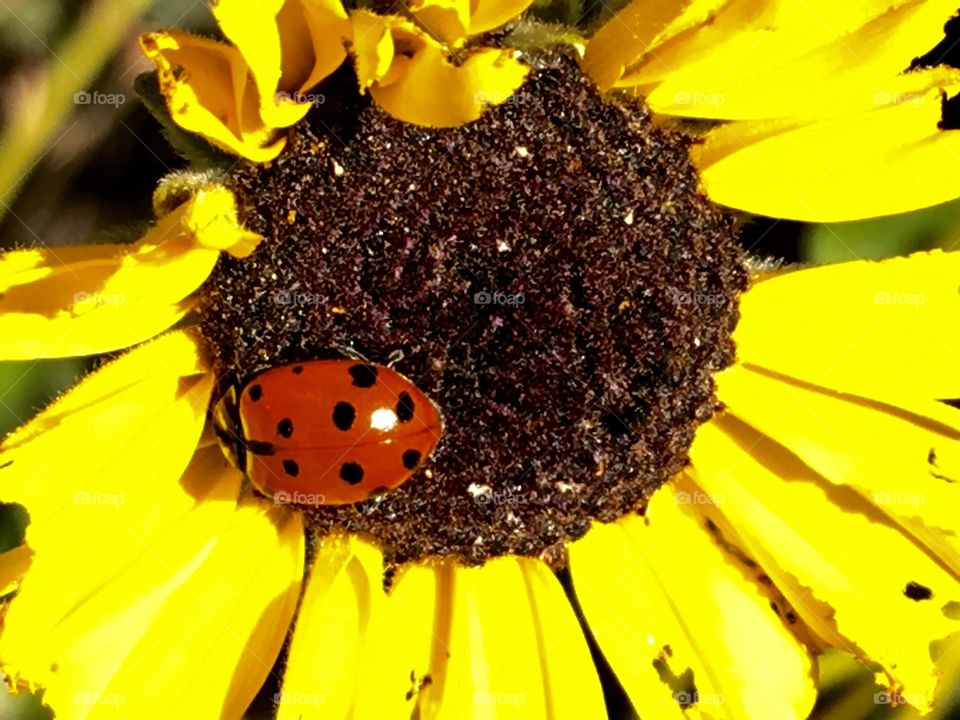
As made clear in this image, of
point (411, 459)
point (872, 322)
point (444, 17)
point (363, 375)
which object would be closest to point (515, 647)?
point (411, 459)

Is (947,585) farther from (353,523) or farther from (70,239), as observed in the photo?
(70,239)

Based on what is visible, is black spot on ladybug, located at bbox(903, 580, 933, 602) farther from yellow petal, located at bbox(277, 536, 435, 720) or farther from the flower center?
yellow petal, located at bbox(277, 536, 435, 720)

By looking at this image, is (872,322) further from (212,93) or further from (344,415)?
(212,93)

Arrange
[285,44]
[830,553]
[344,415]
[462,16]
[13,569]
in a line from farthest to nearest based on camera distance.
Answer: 1. [830,553]
2. [13,569]
3. [344,415]
4. [285,44]
5. [462,16]

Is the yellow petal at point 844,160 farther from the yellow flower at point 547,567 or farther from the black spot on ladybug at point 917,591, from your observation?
the black spot on ladybug at point 917,591

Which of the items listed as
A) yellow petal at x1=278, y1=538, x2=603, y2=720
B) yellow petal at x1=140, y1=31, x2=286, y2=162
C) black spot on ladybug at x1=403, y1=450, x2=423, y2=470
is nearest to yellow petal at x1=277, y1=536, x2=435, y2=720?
yellow petal at x1=278, y1=538, x2=603, y2=720
